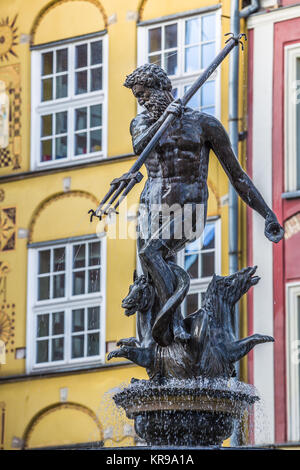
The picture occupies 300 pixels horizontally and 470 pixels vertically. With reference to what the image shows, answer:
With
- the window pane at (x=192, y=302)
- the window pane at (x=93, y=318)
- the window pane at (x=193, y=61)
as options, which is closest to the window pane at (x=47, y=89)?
the window pane at (x=193, y=61)

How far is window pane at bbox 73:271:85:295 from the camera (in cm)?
2325

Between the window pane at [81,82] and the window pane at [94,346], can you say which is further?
the window pane at [81,82]

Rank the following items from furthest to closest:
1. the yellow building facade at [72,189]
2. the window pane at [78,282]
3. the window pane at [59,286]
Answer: the window pane at [59,286] < the window pane at [78,282] < the yellow building facade at [72,189]

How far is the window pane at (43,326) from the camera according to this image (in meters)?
23.4

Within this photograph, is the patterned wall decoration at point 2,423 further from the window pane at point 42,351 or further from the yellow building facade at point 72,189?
the window pane at point 42,351

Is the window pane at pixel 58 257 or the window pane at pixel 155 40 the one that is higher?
the window pane at pixel 155 40

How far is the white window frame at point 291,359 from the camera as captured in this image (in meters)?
20.9

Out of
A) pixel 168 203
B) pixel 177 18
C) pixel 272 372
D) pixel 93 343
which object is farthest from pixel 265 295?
pixel 168 203

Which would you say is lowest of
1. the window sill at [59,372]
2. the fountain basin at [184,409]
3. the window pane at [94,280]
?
the fountain basin at [184,409]

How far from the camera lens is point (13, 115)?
24.8 m

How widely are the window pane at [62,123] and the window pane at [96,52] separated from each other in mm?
798

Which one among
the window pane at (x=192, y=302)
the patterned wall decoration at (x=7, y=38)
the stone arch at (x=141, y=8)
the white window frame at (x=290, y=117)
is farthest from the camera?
the patterned wall decoration at (x=7, y=38)

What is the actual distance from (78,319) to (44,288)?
0.72 meters

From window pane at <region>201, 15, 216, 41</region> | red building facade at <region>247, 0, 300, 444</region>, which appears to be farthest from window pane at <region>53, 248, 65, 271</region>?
window pane at <region>201, 15, 216, 41</region>
